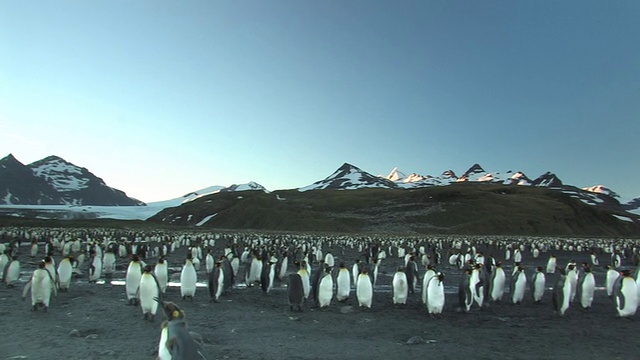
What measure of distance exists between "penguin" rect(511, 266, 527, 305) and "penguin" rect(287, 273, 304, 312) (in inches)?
241

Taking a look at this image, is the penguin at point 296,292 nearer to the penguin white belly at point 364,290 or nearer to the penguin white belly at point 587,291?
the penguin white belly at point 364,290

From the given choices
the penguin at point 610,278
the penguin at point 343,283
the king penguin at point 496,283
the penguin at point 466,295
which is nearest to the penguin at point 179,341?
the penguin at point 343,283

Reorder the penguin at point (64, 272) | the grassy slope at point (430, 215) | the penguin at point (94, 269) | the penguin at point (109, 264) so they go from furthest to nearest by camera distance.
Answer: the grassy slope at point (430, 215) → the penguin at point (109, 264) → the penguin at point (94, 269) → the penguin at point (64, 272)

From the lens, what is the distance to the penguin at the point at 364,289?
10.9m

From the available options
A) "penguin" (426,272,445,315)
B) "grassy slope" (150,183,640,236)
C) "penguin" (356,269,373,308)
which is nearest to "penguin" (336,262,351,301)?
"penguin" (356,269,373,308)

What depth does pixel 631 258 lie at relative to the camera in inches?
1163

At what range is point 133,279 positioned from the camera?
10.5m

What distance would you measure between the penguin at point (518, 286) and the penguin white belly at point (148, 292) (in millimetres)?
9471

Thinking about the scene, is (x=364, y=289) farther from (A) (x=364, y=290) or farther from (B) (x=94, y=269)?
(B) (x=94, y=269)

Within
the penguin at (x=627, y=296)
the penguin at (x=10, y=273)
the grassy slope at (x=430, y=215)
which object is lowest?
the penguin at (x=10, y=273)

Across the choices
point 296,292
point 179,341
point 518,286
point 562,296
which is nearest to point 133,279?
point 296,292

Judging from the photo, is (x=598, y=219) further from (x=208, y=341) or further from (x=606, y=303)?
(x=208, y=341)

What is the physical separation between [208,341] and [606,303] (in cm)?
1134

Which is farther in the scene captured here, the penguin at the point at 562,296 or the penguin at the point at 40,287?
the penguin at the point at 562,296
